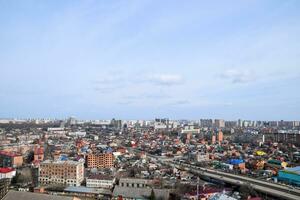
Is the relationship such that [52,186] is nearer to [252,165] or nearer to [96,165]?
[96,165]

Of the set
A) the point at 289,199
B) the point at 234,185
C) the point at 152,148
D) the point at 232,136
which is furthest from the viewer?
the point at 232,136

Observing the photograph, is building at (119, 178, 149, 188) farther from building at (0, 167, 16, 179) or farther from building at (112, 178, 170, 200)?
building at (0, 167, 16, 179)

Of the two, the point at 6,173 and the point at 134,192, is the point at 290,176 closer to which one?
the point at 134,192

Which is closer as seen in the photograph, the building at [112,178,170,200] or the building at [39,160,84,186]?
the building at [112,178,170,200]

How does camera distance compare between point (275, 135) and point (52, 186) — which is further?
point (275, 135)

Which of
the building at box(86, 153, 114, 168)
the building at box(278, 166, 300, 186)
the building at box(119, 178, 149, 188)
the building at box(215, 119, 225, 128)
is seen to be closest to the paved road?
the building at box(278, 166, 300, 186)

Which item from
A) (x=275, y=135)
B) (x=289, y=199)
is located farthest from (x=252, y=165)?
(x=275, y=135)

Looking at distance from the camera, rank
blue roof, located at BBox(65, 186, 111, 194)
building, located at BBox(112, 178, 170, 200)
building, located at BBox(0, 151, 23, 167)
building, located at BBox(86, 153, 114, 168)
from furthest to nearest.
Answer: building, located at BBox(86, 153, 114, 168) → building, located at BBox(0, 151, 23, 167) → blue roof, located at BBox(65, 186, 111, 194) → building, located at BBox(112, 178, 170, 200)
